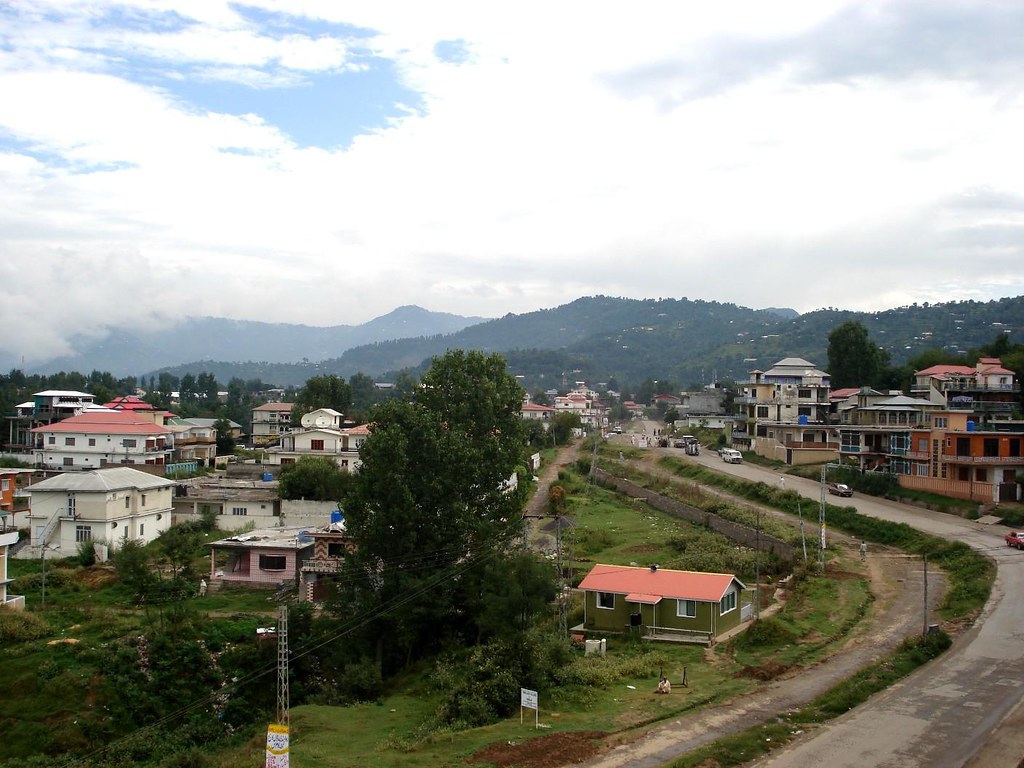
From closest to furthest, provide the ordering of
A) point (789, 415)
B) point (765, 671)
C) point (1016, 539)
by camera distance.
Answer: point (765, 671) < point (1016, 539) < point (789, 415)

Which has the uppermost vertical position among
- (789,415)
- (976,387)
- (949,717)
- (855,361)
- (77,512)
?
(855,361)

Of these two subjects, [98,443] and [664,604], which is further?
[98,443]

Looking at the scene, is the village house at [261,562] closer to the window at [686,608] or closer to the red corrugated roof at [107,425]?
the window at [686,608]

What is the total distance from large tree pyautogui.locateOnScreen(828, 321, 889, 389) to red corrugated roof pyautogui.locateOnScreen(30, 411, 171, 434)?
48124mm

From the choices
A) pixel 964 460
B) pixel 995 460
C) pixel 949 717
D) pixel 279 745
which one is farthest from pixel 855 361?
pixel 279 745

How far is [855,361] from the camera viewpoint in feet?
220

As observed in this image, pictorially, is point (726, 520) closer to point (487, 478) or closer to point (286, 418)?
point (487, 478)

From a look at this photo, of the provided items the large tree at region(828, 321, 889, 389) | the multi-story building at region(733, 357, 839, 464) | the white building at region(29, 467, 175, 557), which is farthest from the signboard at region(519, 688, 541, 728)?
the large tree at region(828, 321, 889, 389)

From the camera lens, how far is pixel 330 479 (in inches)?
1663

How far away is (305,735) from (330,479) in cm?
2423

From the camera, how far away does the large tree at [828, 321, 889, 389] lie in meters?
66.6

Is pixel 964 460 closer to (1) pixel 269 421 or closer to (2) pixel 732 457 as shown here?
(2) pixel 732 457

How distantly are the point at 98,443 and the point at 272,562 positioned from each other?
26.5 m

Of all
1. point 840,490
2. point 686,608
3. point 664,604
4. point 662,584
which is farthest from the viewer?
point 840,490
